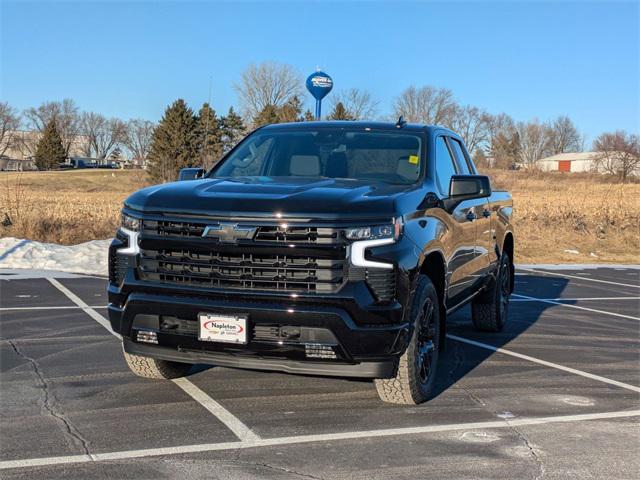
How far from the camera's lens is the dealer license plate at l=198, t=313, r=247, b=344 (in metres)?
4.40

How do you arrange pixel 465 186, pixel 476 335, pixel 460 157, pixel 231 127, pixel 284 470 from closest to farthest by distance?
1. pixel 284 470
2. pixel 465 186
3. pixel 460 157
4. pixel 476 335
5. pixel 231 127

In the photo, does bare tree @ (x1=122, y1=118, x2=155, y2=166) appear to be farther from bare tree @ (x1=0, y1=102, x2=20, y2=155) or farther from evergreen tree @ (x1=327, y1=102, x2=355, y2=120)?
evergreen tree @ (x1=327, y1=102, x2=355, y2=120)

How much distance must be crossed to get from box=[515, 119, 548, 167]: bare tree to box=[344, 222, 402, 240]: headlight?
356 feet

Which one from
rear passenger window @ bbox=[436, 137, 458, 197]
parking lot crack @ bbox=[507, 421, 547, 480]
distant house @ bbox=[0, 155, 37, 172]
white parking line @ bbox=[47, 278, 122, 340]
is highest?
distant house @ bbox=[0, 155, 37, 172]

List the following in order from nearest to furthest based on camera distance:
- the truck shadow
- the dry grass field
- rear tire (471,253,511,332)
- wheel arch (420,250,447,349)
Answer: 1. wheel arch (420,250,447,349)
2. the truck shadow
3. rear tire (471,253,511,332)
4. the dry grass field

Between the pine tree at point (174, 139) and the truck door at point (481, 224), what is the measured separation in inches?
1774

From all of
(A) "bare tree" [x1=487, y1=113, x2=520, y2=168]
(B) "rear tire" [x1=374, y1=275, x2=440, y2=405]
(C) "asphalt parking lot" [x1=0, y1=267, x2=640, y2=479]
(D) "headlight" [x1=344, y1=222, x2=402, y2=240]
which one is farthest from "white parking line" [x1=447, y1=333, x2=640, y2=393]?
(A) "bare tree" [x1=487, y1=113, x2=520, y2=168]

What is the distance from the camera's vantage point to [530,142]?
11256cm

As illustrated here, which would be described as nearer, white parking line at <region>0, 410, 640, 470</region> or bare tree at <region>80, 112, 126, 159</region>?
white parking line at <region>0, 410, 640, 470</region>

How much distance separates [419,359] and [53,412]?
7.95ft

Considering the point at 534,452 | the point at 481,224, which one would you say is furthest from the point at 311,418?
the point at 481,224

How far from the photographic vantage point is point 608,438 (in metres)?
4.53

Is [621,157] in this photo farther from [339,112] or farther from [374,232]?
[374,232]

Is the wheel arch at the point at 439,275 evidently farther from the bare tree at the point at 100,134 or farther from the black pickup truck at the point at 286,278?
the bare tree at the point at 100,134
